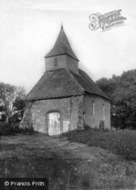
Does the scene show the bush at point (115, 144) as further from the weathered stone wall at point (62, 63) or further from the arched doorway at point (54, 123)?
the weathered stone wall at point (62, 63)

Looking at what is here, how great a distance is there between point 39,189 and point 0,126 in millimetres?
17689

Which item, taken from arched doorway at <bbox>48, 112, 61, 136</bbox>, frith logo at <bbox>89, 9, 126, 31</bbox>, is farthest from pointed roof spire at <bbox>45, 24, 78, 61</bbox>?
frith logo at <bbox>89, 9, 126, 31</bbox>

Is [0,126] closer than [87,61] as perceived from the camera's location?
No

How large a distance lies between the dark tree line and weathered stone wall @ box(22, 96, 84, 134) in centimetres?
1527

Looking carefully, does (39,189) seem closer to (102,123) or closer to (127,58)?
(127,58)

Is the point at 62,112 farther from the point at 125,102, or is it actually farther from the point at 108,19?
the point at 125,102

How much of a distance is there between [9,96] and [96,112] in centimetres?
2570

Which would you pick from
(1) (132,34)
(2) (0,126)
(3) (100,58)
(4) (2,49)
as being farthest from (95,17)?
(2) (0,126)

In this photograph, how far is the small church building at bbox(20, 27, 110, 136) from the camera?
71.0 ft

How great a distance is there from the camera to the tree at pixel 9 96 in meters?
44.8

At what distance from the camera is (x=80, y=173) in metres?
7.88

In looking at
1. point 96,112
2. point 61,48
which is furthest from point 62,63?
point 96,112

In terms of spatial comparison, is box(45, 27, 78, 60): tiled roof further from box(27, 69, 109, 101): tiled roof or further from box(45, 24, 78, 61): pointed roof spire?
box(27, 69, 109, 101): tiled roof

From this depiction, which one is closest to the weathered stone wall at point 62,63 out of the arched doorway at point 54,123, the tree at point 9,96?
the arched doorway at point 54,123
